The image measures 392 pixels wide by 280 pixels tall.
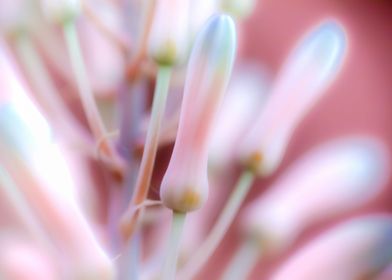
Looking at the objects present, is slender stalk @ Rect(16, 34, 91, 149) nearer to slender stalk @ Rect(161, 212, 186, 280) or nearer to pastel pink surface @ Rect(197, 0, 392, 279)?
slender stalk @ Rect(161, 212, 186, 280)

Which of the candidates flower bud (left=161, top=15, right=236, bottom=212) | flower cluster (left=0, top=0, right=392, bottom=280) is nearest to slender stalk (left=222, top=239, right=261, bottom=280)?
flower cluster (left=0, top=0, right=392, bottom=280)

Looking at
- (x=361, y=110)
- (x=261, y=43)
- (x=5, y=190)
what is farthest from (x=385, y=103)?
(x=5, y=190)

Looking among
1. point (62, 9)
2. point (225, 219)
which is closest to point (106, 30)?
point (62, 9)

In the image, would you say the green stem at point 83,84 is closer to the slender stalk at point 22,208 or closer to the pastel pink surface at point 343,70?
the slender stalk at point 22,208

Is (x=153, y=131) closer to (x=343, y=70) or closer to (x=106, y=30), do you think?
(x=106, y=30)

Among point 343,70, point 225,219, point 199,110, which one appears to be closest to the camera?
point 199,110

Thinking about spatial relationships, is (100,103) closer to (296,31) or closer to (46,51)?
(46,51)
